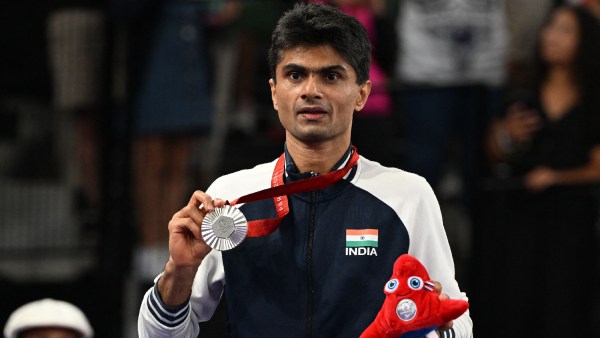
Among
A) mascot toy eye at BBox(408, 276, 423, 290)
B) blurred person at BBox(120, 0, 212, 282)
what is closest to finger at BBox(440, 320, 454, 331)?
mascot toy eye at BBox(408, 276, 423, 290)

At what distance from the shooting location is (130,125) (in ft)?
25.0

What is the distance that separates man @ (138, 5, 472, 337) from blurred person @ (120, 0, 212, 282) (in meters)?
3.69

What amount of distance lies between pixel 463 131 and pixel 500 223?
0.58 meters

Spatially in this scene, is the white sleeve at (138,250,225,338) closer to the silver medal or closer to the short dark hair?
the silver medal

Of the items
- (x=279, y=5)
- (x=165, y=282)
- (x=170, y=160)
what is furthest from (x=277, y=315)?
(x=279, y=5)

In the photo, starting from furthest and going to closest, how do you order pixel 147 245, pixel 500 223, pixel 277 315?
pixel 147 245
pixel 500 223
pixel 277 315

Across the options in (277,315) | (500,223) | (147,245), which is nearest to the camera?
(277,315)

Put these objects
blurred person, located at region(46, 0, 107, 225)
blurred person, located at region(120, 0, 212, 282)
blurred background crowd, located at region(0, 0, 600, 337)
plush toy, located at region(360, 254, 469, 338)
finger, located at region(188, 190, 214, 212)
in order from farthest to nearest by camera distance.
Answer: blurred person, located at region(46, 0, 107, 225) < blurred person, located at region(120, 0, 212, 282) < blurred background crowd, located at region(0, 0, 600, 337) < finger, located at region(188, 190, 214, 212) < plush toy, located at region(360, 254, 469, 338)

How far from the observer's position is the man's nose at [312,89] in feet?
11.8

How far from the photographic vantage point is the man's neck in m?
3.75

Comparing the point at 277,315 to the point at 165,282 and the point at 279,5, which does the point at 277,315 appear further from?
the point at 279,5

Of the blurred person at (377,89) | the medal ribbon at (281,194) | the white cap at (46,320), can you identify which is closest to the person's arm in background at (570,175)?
the blurred person at (377,89)

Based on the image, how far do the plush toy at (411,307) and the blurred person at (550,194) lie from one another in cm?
356

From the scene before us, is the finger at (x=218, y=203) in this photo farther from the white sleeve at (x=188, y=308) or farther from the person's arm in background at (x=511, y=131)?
the person's arm in background at (x=511, y=131)
